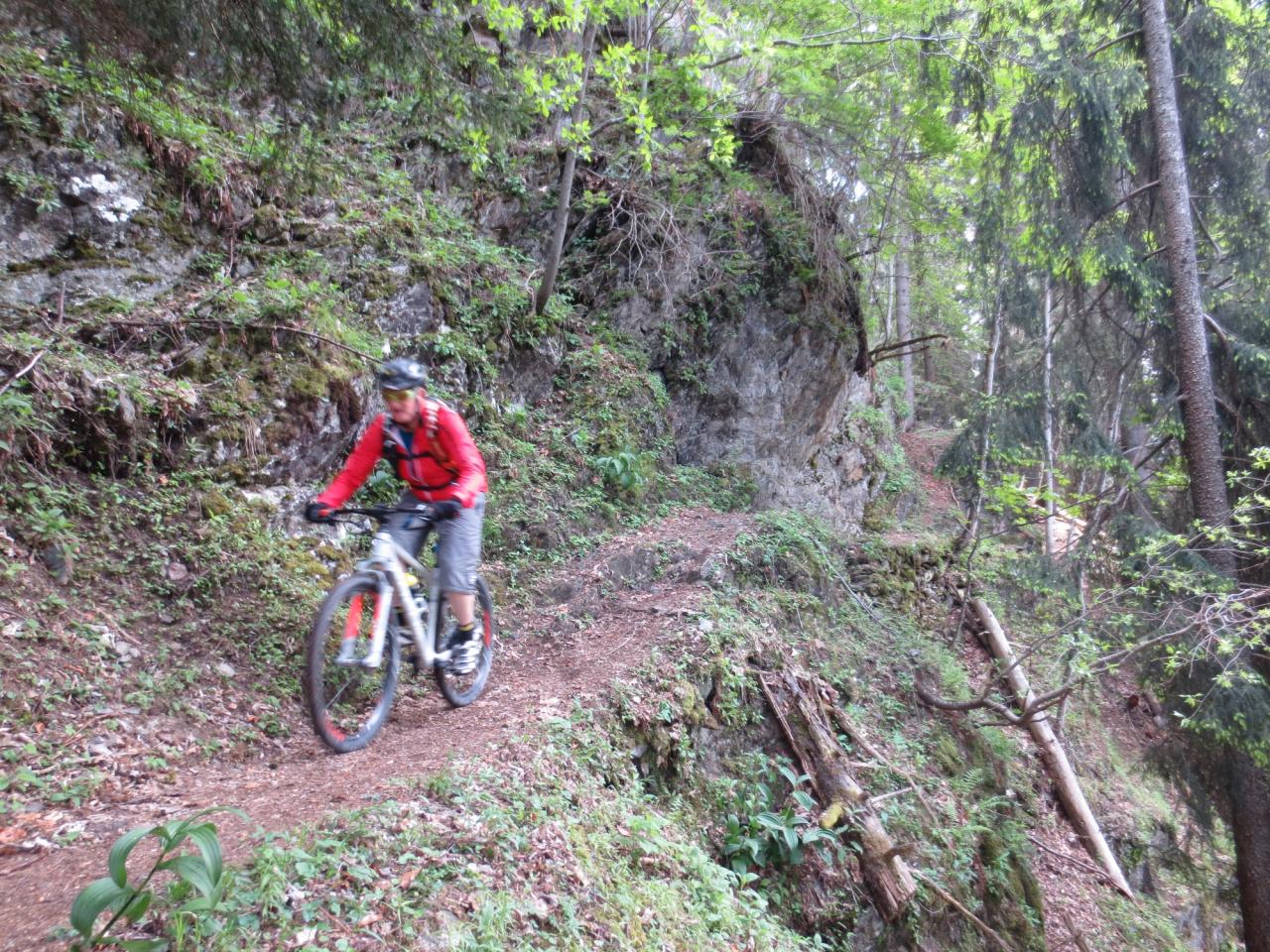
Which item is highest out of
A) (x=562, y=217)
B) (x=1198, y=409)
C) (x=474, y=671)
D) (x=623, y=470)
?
(x=562, y=217)

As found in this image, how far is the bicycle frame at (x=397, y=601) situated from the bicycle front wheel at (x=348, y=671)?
2.0 inches

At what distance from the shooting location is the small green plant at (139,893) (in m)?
2.14

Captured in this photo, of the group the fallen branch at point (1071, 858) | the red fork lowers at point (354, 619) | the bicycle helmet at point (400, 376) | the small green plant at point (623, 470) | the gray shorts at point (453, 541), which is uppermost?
the small green plant at point (623, 470)

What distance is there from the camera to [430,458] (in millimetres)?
4863

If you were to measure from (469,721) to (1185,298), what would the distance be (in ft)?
32.3

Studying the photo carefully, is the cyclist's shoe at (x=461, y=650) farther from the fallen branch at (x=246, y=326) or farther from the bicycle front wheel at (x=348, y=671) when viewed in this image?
the fallen branch at (x=246, y=326)

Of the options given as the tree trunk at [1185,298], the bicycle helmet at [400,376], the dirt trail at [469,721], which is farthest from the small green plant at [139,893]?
the tree trunk at [1185,298]

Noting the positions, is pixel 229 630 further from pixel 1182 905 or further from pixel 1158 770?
pixel 1182 905

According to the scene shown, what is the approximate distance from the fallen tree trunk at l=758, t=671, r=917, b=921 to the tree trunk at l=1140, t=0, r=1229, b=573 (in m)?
5.39

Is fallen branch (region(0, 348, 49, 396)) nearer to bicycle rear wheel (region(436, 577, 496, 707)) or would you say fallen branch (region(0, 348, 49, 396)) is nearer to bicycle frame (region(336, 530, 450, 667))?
bicycle frame (region(336, 530, 450, 667))

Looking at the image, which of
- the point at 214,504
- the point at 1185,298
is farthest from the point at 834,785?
the point at 1185,298

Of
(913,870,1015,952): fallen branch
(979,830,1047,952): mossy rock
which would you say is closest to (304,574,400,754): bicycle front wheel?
(913,870,1015,952): fallen branch

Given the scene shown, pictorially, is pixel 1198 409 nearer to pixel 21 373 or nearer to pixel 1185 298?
pixel 1185 298

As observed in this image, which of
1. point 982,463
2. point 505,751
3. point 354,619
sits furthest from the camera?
point 982,463
